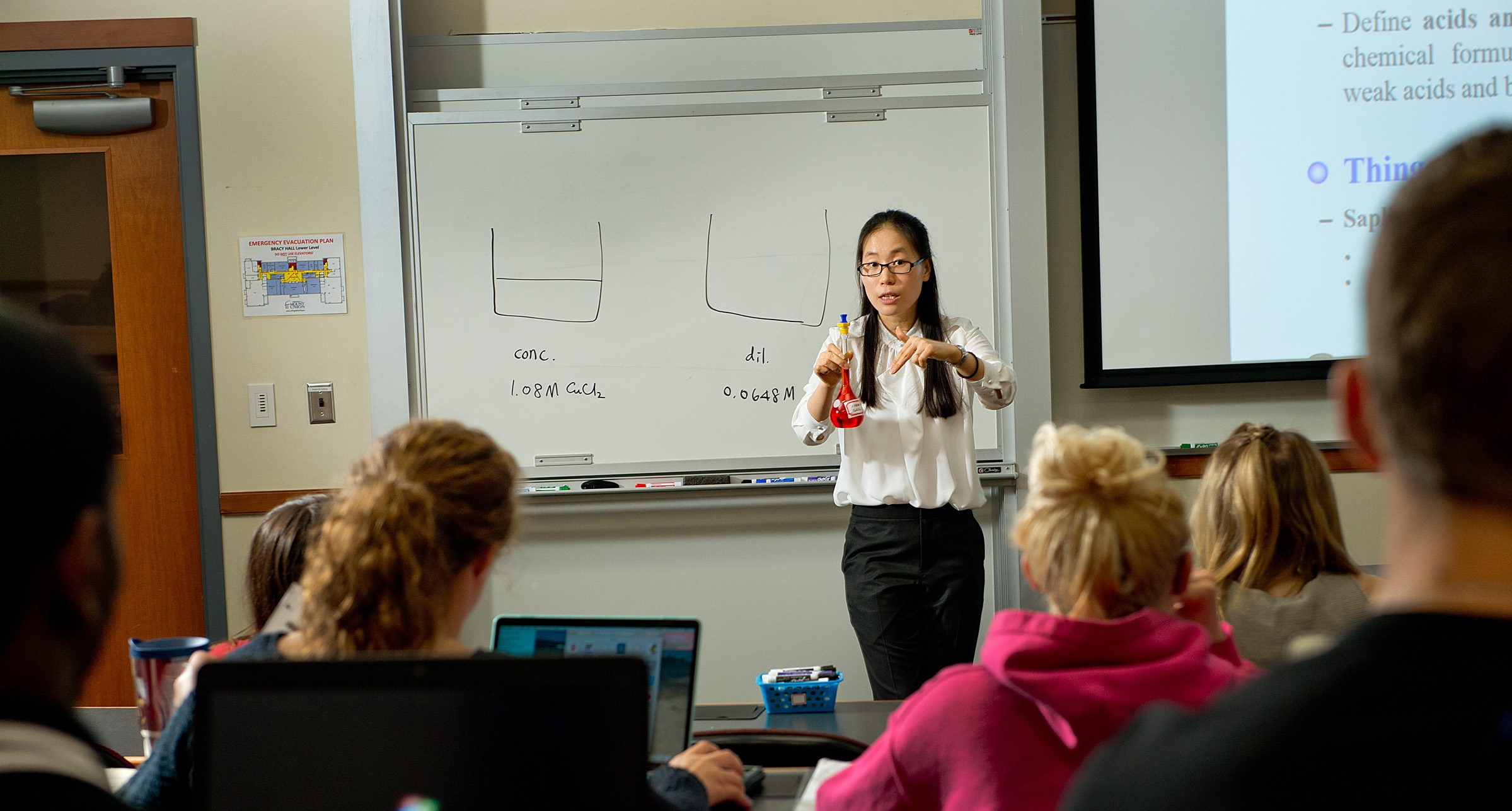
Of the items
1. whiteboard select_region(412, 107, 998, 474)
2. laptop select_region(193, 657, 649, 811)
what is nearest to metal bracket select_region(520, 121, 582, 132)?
whiteboard select_region(412, 107, 998, 474)

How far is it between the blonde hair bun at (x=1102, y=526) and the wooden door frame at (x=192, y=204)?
9.44 ft

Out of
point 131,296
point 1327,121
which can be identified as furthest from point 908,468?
point 131,296

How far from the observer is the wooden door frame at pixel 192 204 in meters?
3.14

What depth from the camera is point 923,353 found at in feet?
7.76

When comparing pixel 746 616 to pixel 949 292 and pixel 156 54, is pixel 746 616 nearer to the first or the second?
pixel 949 292

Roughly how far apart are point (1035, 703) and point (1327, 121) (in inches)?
110

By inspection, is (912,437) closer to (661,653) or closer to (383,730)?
(661,653)

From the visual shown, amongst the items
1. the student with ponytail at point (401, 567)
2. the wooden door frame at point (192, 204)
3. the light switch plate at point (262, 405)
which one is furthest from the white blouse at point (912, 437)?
the wooden door frame at point (192, 204)

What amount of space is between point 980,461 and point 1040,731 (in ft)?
6.96

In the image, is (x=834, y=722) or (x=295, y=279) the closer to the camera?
(x=834, y=722)

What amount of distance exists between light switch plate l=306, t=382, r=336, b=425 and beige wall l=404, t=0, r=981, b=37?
1.15 metres

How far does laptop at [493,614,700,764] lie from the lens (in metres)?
1.23

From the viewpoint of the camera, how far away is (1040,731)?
105 centimetres

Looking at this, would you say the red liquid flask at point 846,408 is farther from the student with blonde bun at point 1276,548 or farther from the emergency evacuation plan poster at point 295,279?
the emergency evacuation plan poster at point 295,279
